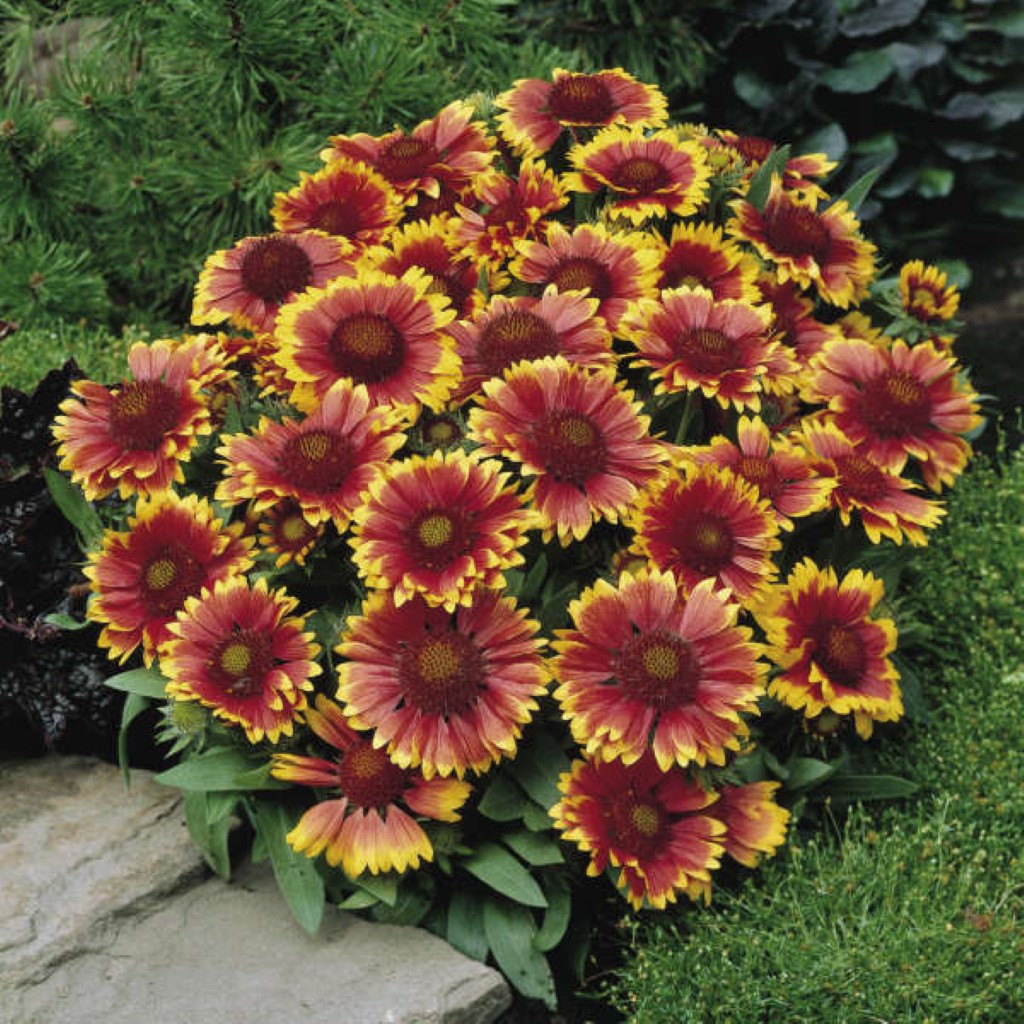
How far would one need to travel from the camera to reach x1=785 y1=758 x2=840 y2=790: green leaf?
6.29ft

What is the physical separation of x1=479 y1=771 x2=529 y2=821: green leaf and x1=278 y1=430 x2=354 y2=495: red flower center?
0.46 m

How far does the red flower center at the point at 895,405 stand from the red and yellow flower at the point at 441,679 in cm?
71

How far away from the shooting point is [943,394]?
212cm

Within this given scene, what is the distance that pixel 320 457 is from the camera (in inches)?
67.4

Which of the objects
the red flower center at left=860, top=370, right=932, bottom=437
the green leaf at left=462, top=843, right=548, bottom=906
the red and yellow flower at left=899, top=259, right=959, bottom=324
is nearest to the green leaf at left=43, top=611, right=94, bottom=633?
the green leaf at left=462, top=843, right=548, bottom=906

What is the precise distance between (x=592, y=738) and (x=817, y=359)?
2.69 ft

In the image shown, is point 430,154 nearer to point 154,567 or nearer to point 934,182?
point 154,567

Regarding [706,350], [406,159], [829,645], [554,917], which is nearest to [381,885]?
[554,917]

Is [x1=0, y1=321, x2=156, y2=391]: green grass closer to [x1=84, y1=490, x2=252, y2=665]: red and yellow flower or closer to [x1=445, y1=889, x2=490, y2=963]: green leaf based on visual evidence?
[x1=84, y1=490, x2=252, y2=665]: red and yellow flower

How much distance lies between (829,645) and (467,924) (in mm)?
644

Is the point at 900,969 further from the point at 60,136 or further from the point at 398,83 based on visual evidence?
the point at 60,136

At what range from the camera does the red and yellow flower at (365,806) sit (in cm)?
170

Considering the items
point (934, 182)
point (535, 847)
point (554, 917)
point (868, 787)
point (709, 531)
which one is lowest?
point (934, 182)

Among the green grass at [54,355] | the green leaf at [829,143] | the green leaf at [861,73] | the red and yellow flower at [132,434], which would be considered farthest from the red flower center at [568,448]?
the green leaf at [861,73]
